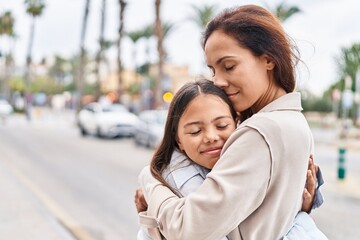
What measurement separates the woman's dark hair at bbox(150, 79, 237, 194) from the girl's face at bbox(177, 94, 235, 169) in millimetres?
16

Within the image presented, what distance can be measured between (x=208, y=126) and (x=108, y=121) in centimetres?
2417

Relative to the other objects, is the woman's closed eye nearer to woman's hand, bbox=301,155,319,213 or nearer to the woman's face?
the woman's face

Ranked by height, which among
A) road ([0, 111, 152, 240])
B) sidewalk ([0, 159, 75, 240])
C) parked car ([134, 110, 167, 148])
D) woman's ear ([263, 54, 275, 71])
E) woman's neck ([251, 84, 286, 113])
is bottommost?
parked car ([134, 110, 167, 148])

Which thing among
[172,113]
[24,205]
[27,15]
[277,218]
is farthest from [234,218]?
[27,15]

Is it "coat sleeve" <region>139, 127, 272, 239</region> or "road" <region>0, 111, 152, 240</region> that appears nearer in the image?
"coat sleeve" <region>139, 127, 272, 239</region>

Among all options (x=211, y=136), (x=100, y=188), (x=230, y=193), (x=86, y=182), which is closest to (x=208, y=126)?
(x=211, y=136)

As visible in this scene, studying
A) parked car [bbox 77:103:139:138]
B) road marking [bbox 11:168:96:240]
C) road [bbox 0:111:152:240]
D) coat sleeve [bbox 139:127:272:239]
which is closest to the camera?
coat sleeve [bbox 139:127:272:239]

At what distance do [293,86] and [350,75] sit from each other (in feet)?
80.2

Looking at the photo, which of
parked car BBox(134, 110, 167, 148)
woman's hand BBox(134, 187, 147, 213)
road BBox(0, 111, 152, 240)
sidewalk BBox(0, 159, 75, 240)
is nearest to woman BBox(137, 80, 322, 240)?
woman's hand BBox(134, 187, 147, 213)

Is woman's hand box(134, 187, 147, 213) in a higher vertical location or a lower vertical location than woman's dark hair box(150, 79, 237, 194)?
lower

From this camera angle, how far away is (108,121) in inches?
1007

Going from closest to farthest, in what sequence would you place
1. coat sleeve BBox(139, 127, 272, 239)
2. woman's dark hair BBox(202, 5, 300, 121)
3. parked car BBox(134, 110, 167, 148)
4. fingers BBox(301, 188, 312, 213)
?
coat sleeve BBox(139, 127, 272, 239) < woman's dark hair BBox(202, 5, 300, 121) < fingers BBox(301, 188, 312, 213) < parked car BBox(134, 110, 167, 148)

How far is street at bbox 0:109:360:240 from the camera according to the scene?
7.07m

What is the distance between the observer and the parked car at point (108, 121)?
2533 centimetres
